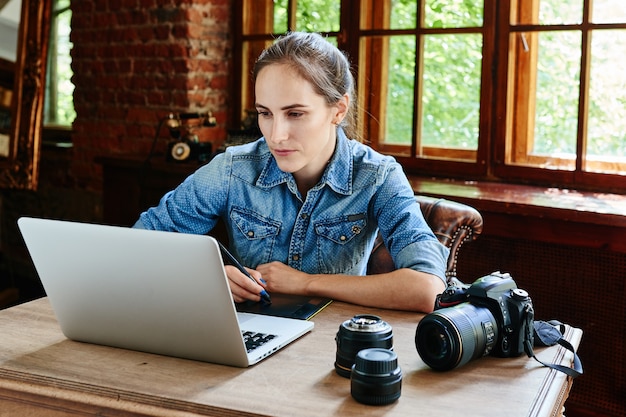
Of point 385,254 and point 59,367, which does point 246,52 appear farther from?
point 59,367

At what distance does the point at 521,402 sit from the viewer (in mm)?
1324

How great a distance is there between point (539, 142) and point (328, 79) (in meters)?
1.41

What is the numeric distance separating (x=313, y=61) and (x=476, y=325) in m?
0.94

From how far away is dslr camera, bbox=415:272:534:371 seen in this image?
1439 millimetres

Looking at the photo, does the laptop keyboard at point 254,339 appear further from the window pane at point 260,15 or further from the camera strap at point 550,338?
the window pane at point 260,15

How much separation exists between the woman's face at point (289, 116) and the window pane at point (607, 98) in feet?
4.67

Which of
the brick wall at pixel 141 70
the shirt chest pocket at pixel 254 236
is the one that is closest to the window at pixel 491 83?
the brick wall at pixel 141 70

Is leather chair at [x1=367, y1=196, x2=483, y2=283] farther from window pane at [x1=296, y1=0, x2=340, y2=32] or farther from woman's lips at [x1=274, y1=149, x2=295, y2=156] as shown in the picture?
window pane at [x1=296, y1=0, x2=340, y2=32]

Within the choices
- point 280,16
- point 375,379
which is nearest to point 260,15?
point 280,16

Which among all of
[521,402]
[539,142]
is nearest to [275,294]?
[521,402]

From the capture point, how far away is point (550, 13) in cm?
319

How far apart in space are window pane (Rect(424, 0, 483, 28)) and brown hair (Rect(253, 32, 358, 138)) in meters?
1.28

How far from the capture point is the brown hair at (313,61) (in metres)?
2.12

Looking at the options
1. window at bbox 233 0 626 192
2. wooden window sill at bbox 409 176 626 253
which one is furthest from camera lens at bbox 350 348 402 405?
window at bbox 233 0 626 192
